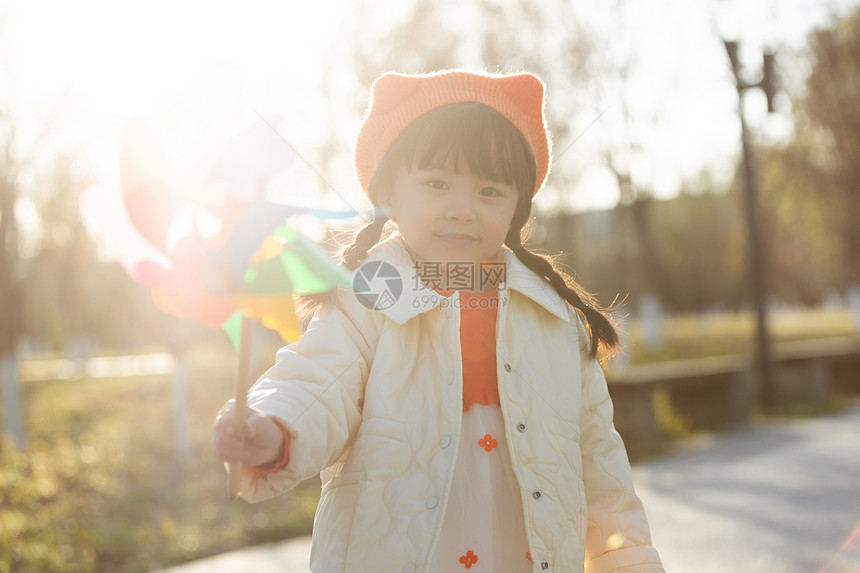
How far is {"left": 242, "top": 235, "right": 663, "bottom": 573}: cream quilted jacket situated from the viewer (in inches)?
60.1

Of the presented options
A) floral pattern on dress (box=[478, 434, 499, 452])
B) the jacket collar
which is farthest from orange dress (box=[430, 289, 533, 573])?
the jacket collar

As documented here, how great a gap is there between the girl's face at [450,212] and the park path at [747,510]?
268 centimetres

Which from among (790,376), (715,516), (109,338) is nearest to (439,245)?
(715,516)

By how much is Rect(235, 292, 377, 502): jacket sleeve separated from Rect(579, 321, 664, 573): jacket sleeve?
0.58 meters

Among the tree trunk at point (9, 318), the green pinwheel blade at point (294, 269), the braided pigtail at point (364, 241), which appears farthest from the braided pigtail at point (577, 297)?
the tree trunk at point (9, 318)

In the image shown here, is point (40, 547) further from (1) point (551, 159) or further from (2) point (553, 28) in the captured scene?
(2) point (553, 28)


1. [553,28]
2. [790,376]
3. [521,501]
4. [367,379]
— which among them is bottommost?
[790,376]

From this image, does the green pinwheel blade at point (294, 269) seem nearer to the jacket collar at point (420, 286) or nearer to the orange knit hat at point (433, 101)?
the jacket collar at point (420, 286)

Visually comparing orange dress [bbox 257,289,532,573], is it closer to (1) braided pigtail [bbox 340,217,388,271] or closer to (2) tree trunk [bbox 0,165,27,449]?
(1) braided pigtail [bbox 340,217,388,271]

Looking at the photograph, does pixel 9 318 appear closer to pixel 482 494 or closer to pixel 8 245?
pixel 8 245

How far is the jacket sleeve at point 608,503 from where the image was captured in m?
1.76

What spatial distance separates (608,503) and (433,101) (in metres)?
1.06

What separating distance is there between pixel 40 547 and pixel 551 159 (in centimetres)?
346

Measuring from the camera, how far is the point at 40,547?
3.98 meters
